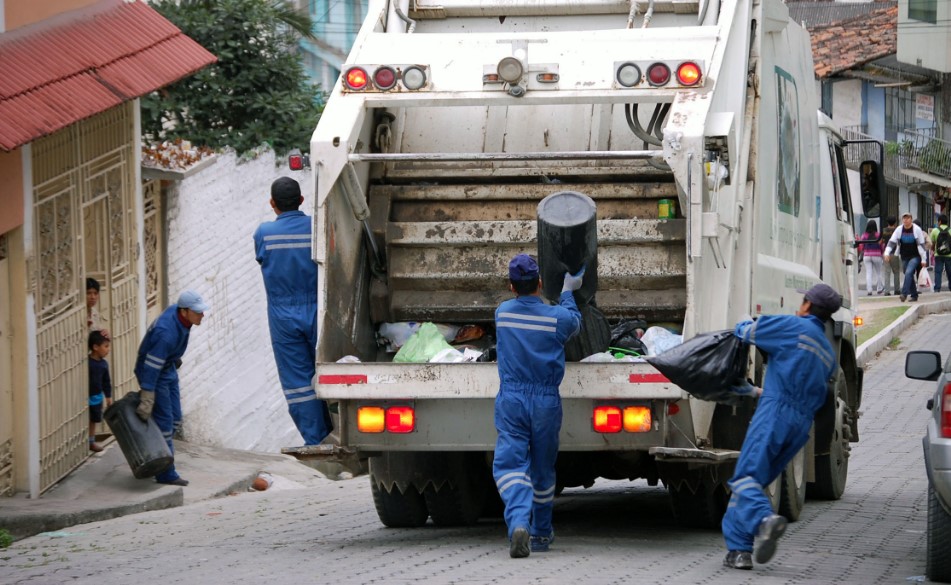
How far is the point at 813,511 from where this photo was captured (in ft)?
32.1

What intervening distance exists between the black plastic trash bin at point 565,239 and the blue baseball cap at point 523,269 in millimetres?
61

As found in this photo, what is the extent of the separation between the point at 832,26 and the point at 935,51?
5.55m

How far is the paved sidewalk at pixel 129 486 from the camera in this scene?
984 centimetres

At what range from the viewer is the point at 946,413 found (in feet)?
21.7

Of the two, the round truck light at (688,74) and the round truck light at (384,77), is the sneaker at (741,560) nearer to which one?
the round truck light at (688,74)

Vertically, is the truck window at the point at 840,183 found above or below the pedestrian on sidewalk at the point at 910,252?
above

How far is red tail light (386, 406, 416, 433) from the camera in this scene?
756 cm

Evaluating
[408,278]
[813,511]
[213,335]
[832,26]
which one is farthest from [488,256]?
[832,26]

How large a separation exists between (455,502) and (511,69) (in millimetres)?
2486

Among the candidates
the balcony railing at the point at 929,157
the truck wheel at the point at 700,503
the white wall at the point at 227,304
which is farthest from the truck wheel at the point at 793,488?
the balcony railing at the point at 929,157

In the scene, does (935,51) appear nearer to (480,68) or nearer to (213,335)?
(213,335)

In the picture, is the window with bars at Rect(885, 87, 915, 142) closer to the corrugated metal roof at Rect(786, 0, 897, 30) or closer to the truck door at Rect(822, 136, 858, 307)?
the corrugated metal roof at Rect(786, 0, 897, 30)

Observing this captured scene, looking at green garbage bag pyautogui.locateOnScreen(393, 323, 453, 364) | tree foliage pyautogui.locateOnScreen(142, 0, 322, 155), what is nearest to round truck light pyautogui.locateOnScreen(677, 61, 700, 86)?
green garbage bag pyautogui.locateOnScreen(393, 323, 453, 364)

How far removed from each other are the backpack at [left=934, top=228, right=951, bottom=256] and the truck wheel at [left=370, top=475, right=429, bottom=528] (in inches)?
708
